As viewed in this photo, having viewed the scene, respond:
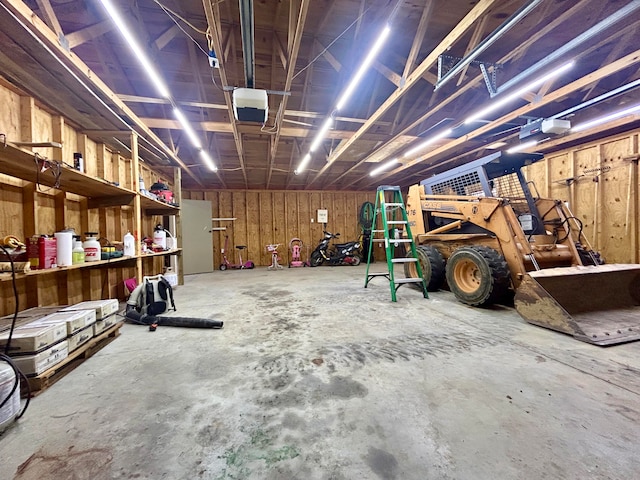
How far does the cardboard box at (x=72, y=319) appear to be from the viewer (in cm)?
186

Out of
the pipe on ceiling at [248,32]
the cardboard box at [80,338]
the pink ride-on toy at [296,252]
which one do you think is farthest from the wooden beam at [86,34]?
the pink ride-on toy at [296,252]

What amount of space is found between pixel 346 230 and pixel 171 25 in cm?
783

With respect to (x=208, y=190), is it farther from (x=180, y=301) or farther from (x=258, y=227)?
(x=180, y=301)

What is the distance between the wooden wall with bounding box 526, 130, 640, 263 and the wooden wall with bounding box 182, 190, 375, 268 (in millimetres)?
5856

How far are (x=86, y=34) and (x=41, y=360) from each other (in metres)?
2.68

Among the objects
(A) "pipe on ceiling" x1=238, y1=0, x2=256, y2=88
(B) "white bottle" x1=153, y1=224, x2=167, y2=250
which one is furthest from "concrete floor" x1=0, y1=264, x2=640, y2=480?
(A) "pipe on ceiling" x1=238, y1=0, x2=256, y2=88

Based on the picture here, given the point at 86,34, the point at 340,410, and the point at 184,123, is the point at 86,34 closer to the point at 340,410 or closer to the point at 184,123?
the point at 184,123

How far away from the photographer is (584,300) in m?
2.59

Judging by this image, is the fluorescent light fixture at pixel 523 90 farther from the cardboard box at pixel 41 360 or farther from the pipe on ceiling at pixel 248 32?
the cardboard box at pixel 41 360

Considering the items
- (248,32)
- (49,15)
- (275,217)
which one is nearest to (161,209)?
(49,15)

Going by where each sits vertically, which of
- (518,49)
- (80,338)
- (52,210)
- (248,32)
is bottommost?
(80,338)

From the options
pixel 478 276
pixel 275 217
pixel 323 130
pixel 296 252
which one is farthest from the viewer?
pixel 275 217

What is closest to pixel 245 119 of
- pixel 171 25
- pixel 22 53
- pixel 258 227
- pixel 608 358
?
pixel 171 25

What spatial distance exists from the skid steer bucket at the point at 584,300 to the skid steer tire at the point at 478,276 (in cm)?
35
